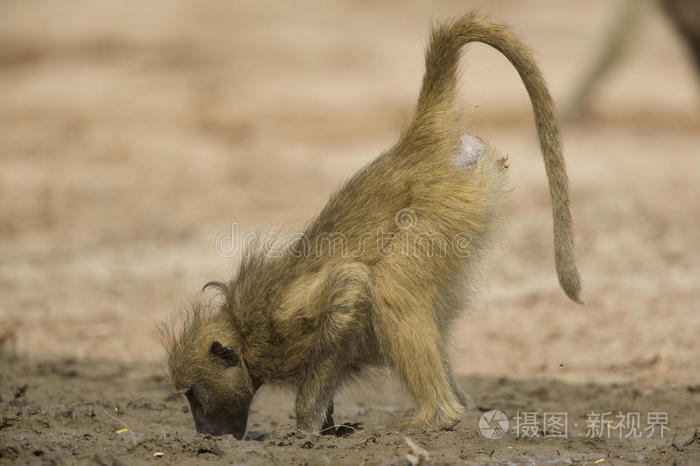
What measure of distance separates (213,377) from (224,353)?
5.0 inches

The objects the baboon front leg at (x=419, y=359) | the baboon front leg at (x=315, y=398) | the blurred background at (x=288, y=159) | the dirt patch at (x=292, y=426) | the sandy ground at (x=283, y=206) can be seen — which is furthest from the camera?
the blurred background at (x=288, y=159)

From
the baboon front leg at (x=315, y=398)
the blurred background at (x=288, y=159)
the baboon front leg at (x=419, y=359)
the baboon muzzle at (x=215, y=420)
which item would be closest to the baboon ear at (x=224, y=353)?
the baboon muzzle at (x=215, y=420)

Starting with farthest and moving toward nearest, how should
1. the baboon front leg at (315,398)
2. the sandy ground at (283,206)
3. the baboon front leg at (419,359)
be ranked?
1. the sandy ground at (283,206)
2. the baboon front leg at (315,398)
3. the baboon front leg at (419,359)

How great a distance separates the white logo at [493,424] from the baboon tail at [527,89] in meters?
0.75

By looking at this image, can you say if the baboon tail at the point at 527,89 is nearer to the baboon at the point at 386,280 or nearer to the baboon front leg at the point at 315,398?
the baboon at the point at 386,280

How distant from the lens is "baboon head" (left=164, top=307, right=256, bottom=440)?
4.39 metres

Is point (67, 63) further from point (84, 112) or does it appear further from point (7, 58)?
point (84, 112)

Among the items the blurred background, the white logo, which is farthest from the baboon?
the blurred background

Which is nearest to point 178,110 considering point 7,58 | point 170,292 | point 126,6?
point 7,58

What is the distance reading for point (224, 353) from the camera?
4.38 meters

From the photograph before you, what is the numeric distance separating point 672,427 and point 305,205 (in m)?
6.61

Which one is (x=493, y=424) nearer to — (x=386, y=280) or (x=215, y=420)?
(x=386, y=280)

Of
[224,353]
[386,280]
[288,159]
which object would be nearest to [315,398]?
[224,353]

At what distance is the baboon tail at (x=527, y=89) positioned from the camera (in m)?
4.22
